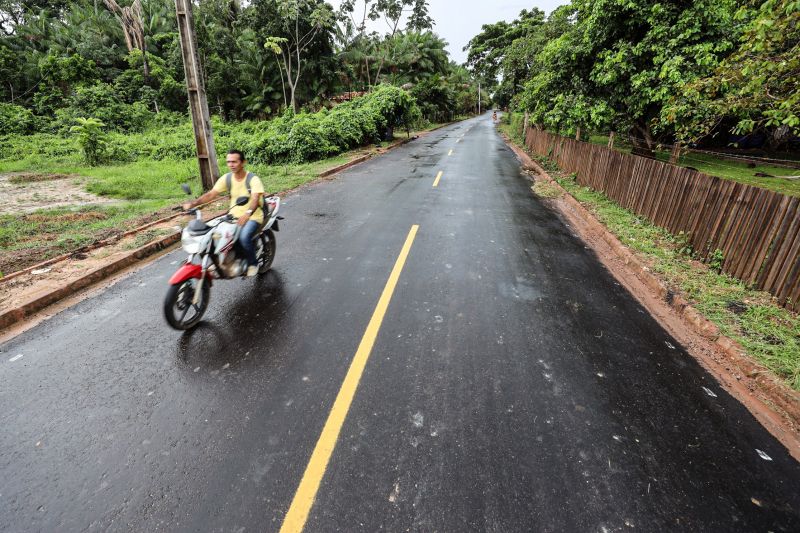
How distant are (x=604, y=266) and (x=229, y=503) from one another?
5649 mm

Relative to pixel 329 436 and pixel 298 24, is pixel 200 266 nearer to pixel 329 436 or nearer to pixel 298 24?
pixel 329 436

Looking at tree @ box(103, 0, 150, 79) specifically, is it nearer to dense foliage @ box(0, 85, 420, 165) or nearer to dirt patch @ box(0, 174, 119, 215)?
dense foliage @ box(0, 85, 420, 165)

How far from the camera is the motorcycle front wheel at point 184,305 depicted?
12.0ft

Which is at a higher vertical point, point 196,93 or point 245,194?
point 196,93

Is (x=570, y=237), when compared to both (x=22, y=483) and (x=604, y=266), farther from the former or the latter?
(x=22, y=483)

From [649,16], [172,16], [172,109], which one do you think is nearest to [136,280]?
[649,16]

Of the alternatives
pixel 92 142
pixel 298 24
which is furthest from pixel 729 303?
pixel 298 24

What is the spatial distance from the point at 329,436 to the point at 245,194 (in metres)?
3.32

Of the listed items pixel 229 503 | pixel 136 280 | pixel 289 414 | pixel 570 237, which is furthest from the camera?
pixel 570 237

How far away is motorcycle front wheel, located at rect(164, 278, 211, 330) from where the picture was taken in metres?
3.66

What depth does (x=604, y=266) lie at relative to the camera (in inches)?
227

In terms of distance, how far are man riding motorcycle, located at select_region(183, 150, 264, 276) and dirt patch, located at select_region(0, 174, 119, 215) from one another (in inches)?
264

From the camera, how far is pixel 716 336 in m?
3.85

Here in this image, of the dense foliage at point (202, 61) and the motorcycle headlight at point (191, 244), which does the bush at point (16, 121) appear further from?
the motorcycle headlight at point (191, 244)
